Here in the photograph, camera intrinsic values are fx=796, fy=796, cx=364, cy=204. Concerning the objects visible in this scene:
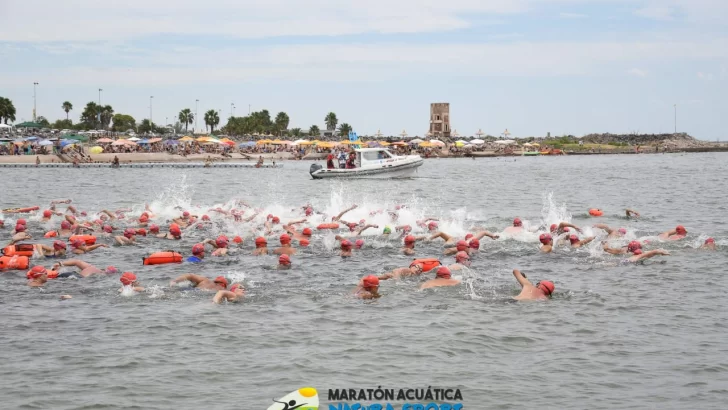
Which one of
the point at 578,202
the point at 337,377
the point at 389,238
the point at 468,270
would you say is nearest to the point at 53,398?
the point at 337,377

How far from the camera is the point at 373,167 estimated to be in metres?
52.0

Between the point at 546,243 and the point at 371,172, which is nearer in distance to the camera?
the point at 546,243

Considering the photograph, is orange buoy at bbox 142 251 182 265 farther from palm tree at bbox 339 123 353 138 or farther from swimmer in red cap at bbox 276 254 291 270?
palm tree at bbox 339 123 353 138

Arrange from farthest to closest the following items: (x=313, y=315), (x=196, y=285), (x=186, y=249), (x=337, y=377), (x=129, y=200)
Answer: (x=129, y=200) < (x=186, y=249) < (x=196, y=285) < (x=313, y=315) < (x=337, y=377)

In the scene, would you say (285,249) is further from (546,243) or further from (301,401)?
(301,401)

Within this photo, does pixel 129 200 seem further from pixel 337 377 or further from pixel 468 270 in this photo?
pixel 337 377

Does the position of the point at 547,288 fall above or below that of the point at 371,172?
below

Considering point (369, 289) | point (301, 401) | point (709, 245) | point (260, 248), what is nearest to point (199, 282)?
point (369, 289)

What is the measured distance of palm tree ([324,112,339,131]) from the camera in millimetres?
190625

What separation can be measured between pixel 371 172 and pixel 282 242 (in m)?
32.1

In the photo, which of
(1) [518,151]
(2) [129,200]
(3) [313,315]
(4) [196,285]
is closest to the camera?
(3) [313,315]

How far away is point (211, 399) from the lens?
1033 centimetres

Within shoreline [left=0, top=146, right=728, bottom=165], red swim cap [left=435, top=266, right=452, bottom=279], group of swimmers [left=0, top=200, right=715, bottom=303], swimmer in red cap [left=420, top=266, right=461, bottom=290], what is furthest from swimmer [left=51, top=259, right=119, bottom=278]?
shoreline [left=0, top=146, right=728, bottom=165]

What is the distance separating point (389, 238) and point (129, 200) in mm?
21148
